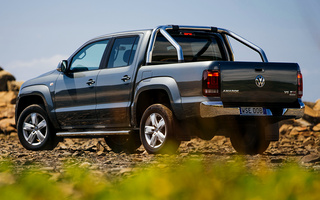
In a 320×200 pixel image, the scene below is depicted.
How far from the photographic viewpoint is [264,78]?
7.47 metres

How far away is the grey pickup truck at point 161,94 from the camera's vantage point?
24.0 ft

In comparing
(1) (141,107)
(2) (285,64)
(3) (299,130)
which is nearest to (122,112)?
(1) (141,107)

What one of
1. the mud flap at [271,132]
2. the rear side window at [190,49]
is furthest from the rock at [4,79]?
the mud flap at [271,132]

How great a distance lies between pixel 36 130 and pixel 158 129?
3.03 metres

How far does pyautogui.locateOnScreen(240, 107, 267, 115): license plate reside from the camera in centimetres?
737

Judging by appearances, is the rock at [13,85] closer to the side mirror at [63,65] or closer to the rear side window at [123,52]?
the side mirror at [63,65]

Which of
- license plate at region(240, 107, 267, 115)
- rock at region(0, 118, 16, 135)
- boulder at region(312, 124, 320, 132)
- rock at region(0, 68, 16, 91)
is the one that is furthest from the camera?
rock at region(0, 68, 16, 91)

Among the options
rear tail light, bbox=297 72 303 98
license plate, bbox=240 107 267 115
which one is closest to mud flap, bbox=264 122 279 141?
rear tail light, bbox=297 72 303 98

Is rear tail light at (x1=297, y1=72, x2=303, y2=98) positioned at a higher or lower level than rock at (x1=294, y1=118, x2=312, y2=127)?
higher

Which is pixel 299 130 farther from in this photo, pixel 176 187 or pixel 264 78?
pixel 176 187

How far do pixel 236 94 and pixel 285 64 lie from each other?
93 cm

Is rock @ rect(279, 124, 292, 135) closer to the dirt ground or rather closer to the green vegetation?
the dirt ground

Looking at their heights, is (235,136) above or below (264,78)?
below

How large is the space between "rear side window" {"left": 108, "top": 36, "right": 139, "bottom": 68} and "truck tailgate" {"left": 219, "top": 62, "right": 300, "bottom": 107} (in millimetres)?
1878
